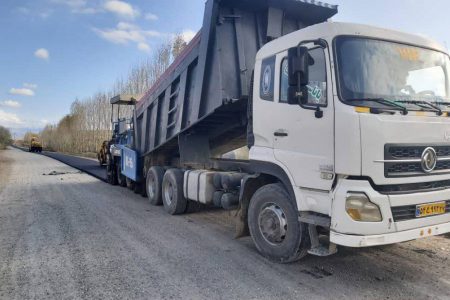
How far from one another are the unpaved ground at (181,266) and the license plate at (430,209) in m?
0.77

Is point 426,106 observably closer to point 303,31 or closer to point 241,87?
point 303,31

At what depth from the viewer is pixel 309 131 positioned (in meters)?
4.24

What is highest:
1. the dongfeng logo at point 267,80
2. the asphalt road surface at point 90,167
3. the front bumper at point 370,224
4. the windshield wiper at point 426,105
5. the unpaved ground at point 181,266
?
the dongfeng logo at point 267,80

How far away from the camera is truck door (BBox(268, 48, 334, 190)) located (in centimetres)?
403

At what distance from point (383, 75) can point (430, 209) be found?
4.97ft

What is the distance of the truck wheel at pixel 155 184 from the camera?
28.9 feet

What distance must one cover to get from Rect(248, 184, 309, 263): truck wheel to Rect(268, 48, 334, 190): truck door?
0.40 m

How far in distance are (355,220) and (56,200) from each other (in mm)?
8077

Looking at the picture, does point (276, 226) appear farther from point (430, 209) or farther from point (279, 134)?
point (430, 209)

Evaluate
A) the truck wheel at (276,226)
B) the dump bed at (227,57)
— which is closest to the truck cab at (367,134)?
the truck wheel at (276,226)

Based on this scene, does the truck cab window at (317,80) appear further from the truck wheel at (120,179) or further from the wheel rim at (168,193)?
the truck wheel at (120,179)

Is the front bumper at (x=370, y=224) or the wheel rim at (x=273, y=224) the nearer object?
the front bumper at (x=370, y=224)

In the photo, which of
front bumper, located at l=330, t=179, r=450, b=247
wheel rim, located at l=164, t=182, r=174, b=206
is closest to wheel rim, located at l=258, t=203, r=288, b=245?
front bumper, located at l=330, t=179, r=450, b=247

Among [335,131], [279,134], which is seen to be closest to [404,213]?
[335,131]
